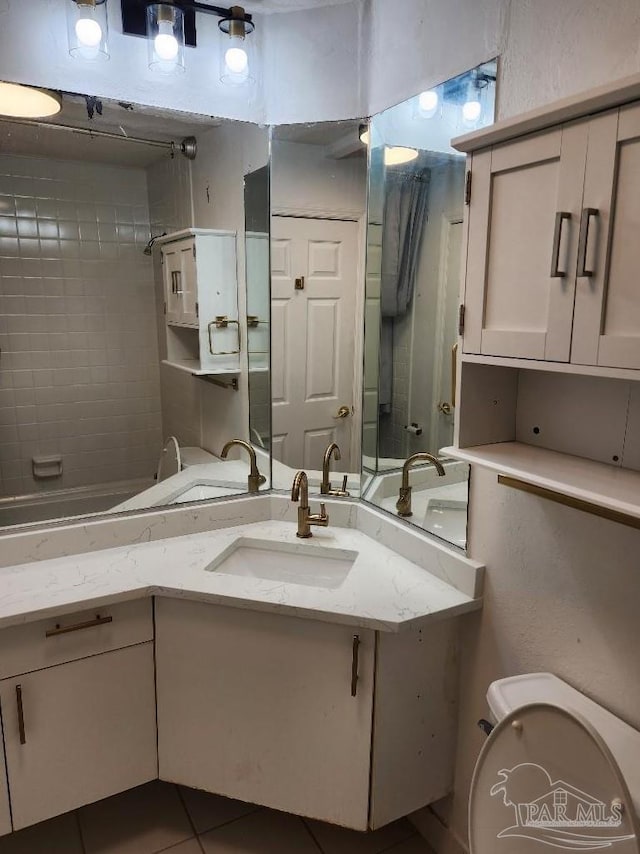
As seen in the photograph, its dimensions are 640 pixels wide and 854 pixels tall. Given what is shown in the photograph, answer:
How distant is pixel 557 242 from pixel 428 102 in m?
0.80

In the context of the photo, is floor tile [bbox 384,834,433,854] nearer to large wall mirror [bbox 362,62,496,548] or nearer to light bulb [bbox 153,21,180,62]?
large wall mirror [bbox 362,62,496,548]

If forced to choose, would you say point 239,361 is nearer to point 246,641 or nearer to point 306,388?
point 306,388

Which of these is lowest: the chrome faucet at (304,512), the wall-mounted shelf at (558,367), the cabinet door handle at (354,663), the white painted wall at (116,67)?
the cabinet door handle at (354,663)

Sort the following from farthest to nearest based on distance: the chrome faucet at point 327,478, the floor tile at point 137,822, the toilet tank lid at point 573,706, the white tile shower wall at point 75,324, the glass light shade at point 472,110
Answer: the chrome faucet at point 327,478 < the floor tile at point 137,822 < the white tile shower wall at point 75,324 < the glass light shade at point 472,110 < the toilet tank lid at point 573,706

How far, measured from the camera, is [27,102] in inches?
62.7

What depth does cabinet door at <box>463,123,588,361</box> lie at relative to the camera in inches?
40.1

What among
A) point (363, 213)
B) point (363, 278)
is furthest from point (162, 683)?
point (363, 213)

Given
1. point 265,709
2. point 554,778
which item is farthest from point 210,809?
point 554,778

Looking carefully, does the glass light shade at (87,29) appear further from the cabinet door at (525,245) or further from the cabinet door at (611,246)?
the cabinet door at (611,246)

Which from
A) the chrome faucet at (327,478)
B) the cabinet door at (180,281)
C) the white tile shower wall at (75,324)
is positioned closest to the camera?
the white tile shower wall at (75,324)

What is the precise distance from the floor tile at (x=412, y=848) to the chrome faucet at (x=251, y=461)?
120 cm

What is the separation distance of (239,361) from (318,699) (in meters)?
1.12

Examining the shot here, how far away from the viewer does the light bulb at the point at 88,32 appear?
1590mm

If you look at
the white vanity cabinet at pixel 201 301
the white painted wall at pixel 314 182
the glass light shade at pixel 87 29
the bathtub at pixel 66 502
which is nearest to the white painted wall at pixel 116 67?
the glass light shade at pixel 87 29
